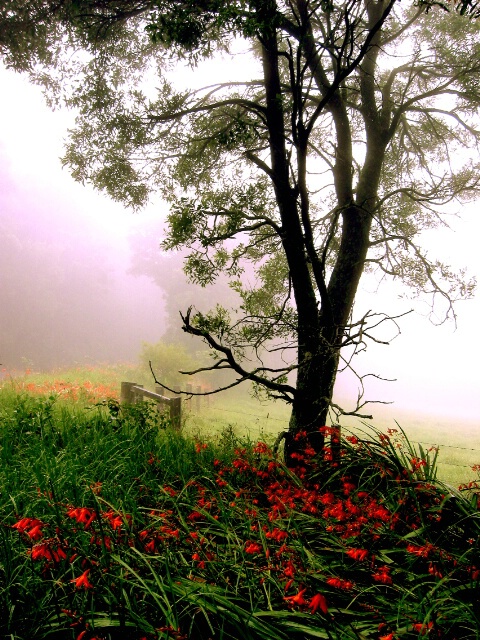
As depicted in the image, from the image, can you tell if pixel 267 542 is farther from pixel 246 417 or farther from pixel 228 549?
pixel 246 417

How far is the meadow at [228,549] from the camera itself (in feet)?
5.33

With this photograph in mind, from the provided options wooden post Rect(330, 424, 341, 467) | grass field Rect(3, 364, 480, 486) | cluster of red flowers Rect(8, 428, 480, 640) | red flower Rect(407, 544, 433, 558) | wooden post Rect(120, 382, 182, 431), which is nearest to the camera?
cluster of red flowers Rect(8, 428, 480, 640)

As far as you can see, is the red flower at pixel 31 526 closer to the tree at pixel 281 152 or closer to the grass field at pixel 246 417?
the tree at pixel 281 152

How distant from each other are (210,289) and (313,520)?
26761 millimetres

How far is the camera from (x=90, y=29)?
511 cm

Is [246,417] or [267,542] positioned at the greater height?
[267,542]

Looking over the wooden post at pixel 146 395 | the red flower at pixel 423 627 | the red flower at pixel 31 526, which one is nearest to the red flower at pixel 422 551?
the red flower at pixel 423 627

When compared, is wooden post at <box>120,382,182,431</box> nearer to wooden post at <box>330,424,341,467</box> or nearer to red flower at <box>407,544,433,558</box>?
wooden post at <box>330,424,341,467</box>

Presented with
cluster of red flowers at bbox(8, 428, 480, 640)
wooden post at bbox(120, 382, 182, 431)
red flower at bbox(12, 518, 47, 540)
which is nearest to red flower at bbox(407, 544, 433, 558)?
cluster of red flowers at bbox(8, 428, 480, 640)

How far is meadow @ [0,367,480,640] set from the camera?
5.33 feet

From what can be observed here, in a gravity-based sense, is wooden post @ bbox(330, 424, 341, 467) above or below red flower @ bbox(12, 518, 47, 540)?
above

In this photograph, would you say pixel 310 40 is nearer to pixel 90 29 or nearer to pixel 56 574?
pixel 90 29

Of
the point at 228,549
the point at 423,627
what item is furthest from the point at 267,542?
the point at 423,627

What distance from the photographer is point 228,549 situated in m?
2.25
